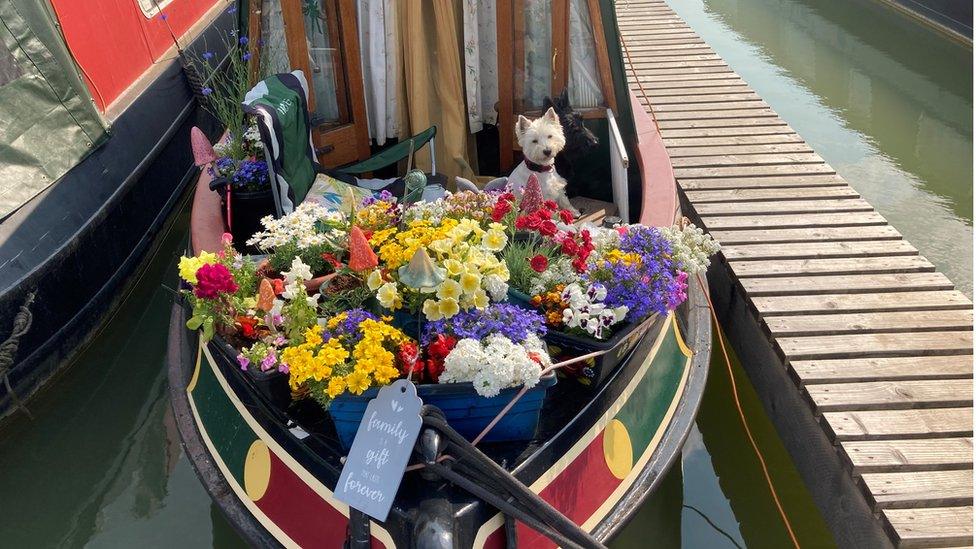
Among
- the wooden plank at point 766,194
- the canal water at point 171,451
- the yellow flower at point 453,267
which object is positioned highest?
the yellow flower at point 453,267

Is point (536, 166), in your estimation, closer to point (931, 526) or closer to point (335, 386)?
point (335, 386)

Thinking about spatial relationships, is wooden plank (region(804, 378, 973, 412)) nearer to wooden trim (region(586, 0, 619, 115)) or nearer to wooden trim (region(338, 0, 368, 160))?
wooden trim (region(586, 0, 619, 115))

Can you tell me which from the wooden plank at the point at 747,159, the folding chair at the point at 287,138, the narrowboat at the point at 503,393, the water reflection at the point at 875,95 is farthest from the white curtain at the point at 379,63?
the water reflection at the point at 875,95

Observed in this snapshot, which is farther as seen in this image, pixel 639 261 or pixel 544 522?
pixel 639 261

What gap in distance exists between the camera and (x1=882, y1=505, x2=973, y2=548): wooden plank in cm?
268

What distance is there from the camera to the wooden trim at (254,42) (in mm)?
3520

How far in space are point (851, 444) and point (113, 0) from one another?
15.3 ft

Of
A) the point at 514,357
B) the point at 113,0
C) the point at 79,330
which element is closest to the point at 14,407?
the point at 79,330

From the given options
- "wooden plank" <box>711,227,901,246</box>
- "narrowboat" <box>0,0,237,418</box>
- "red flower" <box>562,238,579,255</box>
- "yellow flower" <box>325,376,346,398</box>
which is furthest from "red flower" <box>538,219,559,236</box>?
"narrowboat" <box>0,0,237,418</box>

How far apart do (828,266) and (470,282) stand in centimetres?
255

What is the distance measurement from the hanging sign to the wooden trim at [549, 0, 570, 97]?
2246 mm

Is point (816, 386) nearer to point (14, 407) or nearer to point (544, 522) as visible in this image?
point (544, 522)

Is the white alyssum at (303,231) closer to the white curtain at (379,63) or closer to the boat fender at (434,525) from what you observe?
the boat fender at (434,525)

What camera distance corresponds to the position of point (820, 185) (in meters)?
4.87
